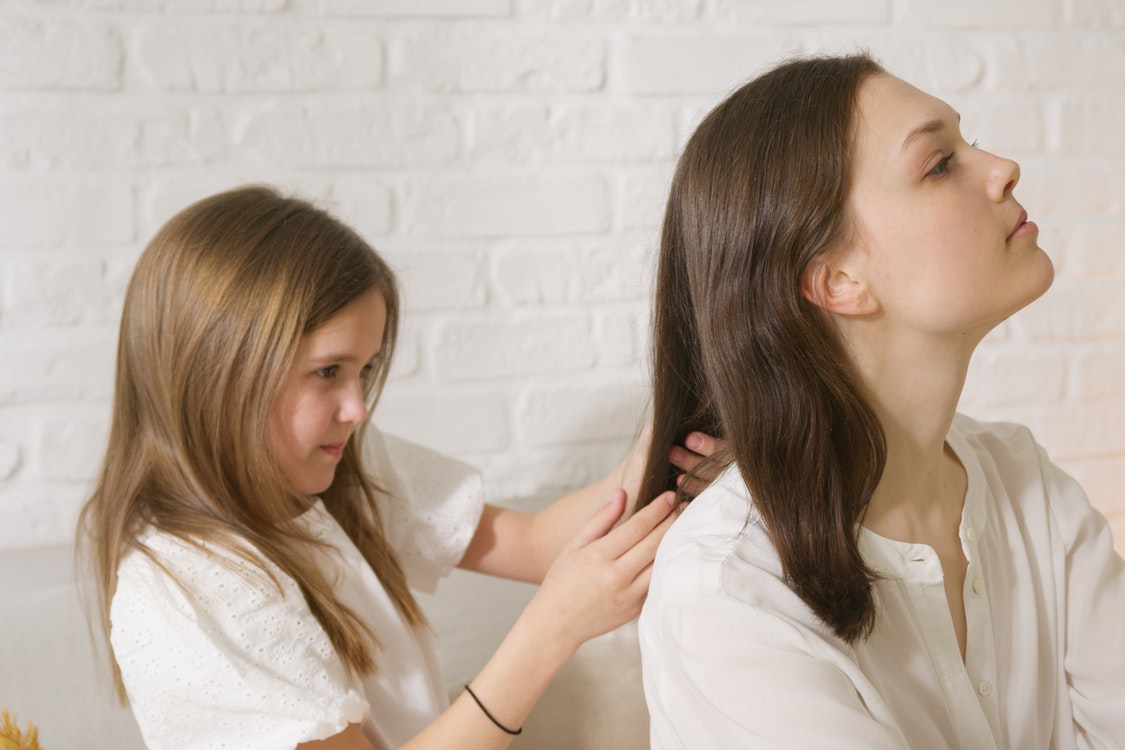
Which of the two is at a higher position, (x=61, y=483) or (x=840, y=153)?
(x=840, y=153)

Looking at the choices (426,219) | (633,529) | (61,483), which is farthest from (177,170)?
(633,529)

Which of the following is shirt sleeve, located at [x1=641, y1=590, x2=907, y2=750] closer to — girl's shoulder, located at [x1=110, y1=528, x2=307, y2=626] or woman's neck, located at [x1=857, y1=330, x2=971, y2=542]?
woman's neck, located at [x1=857, y1=330, x2=971, y2=542]

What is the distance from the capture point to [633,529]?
0.96 metres

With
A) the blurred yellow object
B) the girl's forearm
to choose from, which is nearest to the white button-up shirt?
the girl's forearm

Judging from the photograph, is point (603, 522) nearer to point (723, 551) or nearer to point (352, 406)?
point (723, 551)

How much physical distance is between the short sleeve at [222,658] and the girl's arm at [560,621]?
1.8 inches

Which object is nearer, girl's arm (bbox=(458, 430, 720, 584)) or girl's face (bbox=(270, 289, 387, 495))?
girl's face (bbox=(270, 289, 387, 495))

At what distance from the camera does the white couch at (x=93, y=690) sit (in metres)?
1.13

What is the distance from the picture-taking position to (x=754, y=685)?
765mm

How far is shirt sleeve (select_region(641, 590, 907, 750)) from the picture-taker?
2.45ft

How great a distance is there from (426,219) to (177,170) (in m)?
0.32

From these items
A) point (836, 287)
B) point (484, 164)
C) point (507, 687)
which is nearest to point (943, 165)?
point (836, 287)

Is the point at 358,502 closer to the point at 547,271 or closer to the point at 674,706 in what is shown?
the point at 547,271

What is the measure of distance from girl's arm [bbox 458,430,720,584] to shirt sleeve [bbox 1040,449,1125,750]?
0.47 metres
